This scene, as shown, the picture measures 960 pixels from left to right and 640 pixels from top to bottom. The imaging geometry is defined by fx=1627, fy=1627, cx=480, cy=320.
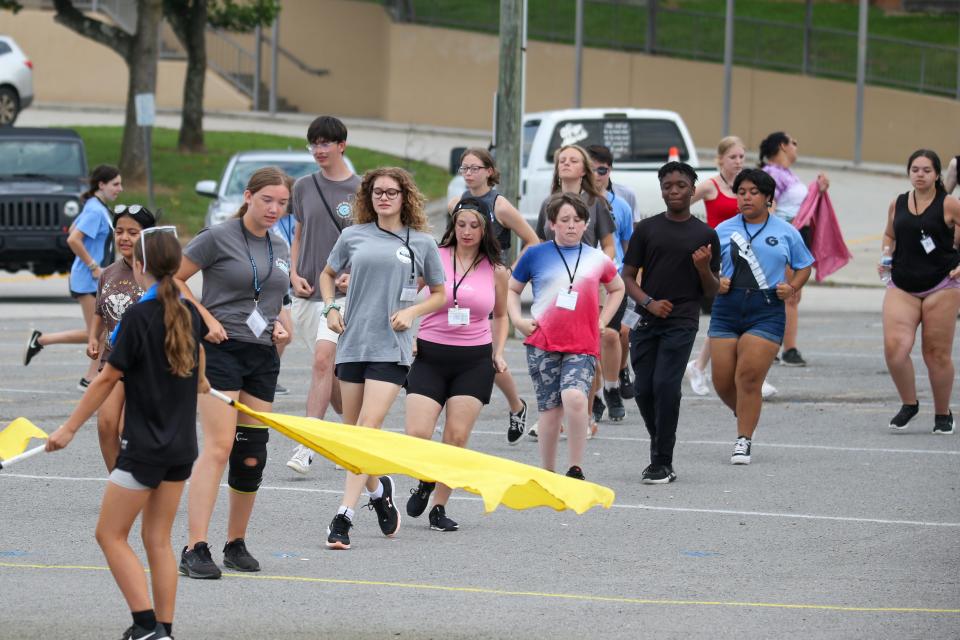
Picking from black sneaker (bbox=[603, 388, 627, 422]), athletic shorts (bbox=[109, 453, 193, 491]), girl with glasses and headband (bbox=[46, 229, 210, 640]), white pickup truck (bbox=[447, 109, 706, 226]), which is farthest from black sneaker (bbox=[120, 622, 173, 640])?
white pickup truck (bbox=[447, 109, 706, 226])

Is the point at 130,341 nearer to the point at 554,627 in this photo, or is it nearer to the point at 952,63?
the point at 554,627

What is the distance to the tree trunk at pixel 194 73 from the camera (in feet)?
108

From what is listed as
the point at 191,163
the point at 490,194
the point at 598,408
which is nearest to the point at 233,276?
the point at 490,194

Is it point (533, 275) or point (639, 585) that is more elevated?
point (533, 275)

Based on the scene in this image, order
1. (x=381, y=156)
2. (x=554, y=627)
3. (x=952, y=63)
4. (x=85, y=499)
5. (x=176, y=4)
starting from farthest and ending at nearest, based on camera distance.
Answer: (x=952, y=63), (x=381, y=156), (x=176, y=4), (x=85, y=499), (x=554, y=627)

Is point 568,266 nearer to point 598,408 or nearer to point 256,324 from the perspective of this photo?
point 256,324

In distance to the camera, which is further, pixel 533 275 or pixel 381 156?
pixel 381 156

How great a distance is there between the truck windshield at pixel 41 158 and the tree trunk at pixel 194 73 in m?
10.5

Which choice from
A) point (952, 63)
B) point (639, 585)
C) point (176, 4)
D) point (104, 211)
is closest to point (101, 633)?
point (639, 585)

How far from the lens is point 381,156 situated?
35.0m

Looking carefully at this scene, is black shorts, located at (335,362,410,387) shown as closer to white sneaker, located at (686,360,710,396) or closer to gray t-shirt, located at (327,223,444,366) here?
gray t-shirt, located at (327,223,444,366)

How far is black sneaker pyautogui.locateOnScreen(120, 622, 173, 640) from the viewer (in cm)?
623

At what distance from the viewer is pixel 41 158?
73.2ft

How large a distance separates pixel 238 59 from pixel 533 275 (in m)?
35.8
